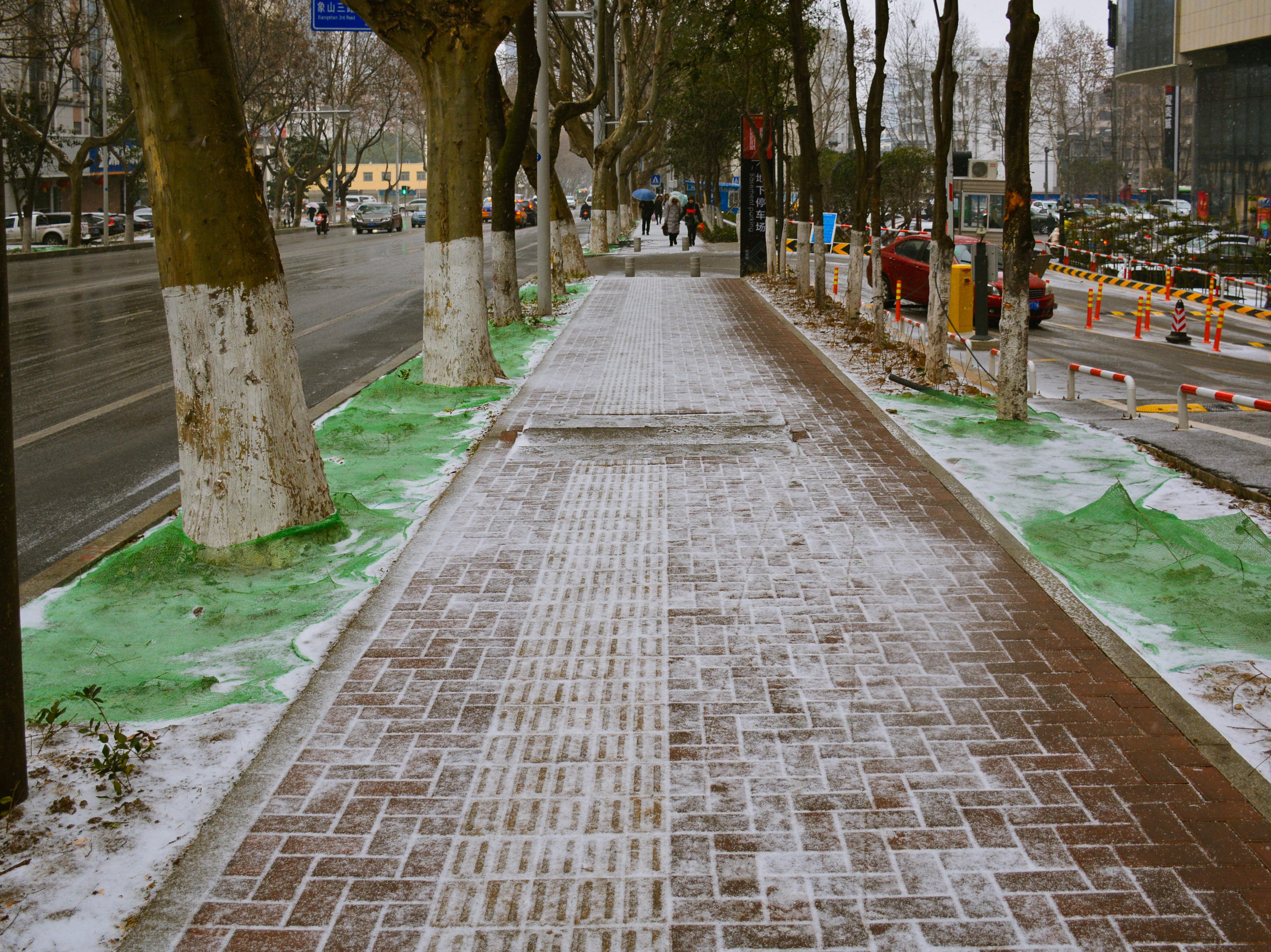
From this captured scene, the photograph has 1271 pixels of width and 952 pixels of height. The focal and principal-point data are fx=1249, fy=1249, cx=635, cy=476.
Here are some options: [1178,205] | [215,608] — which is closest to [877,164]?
[215,608]

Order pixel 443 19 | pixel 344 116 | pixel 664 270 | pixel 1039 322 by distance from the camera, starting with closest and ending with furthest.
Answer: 1. pixel 443 19
2. pixel 1039 322
3. pixel 664 270
4. pixel 344 116

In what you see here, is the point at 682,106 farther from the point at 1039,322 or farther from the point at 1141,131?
the point at 1141,131

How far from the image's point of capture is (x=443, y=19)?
11.4 meters

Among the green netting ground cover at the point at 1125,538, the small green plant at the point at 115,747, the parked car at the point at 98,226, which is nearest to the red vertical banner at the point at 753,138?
the green netting ground cover at the point at 1125,538

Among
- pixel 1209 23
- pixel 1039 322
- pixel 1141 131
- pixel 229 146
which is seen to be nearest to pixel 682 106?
pixel 1209 23

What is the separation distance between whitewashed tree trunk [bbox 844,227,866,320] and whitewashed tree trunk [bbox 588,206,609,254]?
20887 millimetres

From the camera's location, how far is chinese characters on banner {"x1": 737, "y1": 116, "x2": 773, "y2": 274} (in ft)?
99.1

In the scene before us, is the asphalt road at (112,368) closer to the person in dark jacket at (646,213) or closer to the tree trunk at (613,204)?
the tree trunk at (613,204)

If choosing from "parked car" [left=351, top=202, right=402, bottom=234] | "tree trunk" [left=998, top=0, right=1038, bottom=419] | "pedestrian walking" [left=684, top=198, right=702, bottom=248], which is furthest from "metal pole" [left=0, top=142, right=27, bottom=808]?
"parked car" [left=351, top=202, right=402, bottom=234]

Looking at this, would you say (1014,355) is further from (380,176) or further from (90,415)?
(380,176)

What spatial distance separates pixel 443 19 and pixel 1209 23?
173ft

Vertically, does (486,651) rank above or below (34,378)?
below

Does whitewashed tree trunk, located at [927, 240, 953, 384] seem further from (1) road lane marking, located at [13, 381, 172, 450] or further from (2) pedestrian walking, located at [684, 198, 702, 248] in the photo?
(2) pedestrian walking, located at [684, 198, 702, 248]

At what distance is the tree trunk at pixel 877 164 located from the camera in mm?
15922
